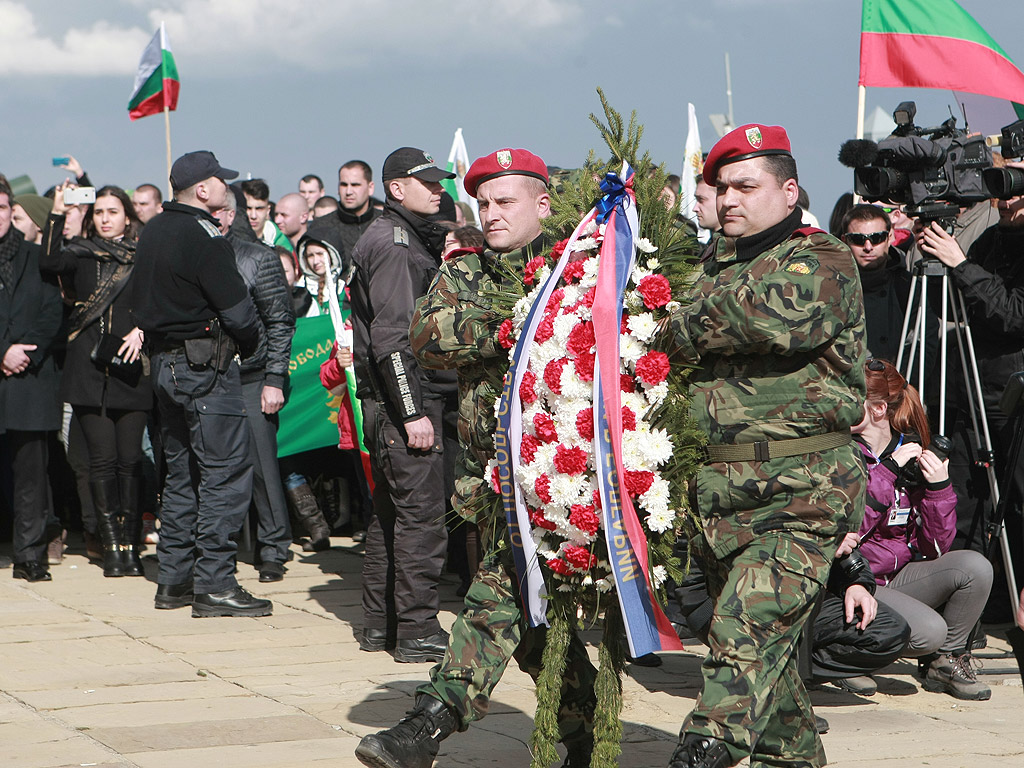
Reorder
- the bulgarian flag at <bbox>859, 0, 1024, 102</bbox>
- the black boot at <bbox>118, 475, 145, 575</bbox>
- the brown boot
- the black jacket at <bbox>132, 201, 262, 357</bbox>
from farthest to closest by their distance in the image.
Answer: the black boot at <bbox>118, 475, 145, 575</bbox>, the bulgarian flag at <bbox>859, 0, 1024, 102</bbox>, the black jacket at <bbox>132, 201, 262, 357</bbox>, the brown boot

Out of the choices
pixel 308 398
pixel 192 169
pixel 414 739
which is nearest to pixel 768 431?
pixel 414 739

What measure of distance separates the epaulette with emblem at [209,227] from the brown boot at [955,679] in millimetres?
4447

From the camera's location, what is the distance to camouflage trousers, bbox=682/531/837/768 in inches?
143

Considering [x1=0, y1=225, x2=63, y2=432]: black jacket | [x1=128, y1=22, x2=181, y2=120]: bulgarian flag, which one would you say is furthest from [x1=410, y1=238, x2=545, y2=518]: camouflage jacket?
[x1=128, y1=22, x2=181, y2=120]: bulgarian flag

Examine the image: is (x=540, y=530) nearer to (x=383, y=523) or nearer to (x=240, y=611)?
(x=383, y=523)

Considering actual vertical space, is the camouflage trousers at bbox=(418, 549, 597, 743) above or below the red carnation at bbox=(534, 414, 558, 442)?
below

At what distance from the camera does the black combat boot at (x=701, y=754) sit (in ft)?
11.6

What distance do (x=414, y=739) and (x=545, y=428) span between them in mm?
1052

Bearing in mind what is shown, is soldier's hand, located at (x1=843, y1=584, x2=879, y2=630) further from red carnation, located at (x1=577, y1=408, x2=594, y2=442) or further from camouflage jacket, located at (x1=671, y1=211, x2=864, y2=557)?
red carnation, located at (x1=577, y1=408, x2=594, y2=442)

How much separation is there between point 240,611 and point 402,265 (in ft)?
7.87

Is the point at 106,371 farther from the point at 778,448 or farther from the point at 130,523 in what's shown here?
the point at 778,448

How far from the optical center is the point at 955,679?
584cm

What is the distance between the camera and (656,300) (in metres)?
4.01

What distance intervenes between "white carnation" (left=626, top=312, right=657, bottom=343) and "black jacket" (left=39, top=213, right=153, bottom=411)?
524 cm
